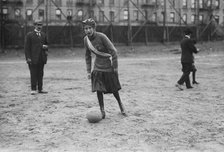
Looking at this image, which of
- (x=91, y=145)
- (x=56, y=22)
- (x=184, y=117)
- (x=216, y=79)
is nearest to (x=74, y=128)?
(x=91, y=145)

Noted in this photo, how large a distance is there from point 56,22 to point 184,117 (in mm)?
37708

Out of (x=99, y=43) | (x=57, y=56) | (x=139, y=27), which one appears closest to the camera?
(x=99, y=43)

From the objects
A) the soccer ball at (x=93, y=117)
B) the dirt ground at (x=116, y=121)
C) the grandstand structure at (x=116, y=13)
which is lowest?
the dirt ground at (x=116, y=121)

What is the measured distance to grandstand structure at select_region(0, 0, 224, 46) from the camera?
40.2m

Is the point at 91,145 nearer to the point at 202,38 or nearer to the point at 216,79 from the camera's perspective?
the point at 216,79

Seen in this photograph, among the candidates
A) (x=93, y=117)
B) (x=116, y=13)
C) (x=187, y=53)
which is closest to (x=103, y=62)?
(x=93, y=117)

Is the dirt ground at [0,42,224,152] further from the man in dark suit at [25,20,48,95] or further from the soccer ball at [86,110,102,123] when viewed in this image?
the man in dark suit at [25,20,48,95]

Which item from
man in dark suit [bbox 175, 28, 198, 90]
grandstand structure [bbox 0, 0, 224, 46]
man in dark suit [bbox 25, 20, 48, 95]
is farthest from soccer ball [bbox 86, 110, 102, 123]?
grandstand structure [bbox 0, 0, 224, 46]

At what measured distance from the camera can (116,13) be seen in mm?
49719

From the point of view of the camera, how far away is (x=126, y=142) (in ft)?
17.8

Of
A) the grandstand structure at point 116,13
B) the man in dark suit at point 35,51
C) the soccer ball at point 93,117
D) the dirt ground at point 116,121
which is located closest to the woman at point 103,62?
the soccer ball at point 93,117

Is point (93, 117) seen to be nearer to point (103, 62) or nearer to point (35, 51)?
point (103, 62)

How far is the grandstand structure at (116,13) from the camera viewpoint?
132 feet

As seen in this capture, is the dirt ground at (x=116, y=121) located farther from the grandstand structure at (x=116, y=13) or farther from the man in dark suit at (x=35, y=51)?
the grandstand structure at (x=116, y=13)
